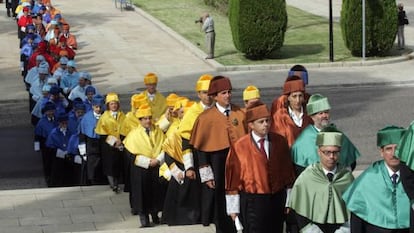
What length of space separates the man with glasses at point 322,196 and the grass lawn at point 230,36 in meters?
22.2

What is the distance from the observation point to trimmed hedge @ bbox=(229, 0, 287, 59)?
32.5 m

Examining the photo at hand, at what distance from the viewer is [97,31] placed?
1604 inches

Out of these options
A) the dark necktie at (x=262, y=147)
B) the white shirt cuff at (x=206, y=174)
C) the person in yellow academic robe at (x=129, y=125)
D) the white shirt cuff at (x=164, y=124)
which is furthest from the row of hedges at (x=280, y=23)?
the dark necktie at (x=262, y=147)

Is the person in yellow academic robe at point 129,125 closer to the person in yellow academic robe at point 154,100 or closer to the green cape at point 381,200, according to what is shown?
the person in yellow academic robe at point 154,100

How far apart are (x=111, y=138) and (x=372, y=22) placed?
16945 millimetres

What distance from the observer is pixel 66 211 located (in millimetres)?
16062

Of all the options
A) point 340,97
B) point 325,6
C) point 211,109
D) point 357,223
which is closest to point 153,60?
point 340,97

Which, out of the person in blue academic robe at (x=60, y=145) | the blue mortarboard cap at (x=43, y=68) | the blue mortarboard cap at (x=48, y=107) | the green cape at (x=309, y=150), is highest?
the green cape at (x=309, y=150)

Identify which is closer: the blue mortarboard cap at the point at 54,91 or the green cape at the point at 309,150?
the green cape at the point at 309,150

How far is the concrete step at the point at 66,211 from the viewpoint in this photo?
1519cm

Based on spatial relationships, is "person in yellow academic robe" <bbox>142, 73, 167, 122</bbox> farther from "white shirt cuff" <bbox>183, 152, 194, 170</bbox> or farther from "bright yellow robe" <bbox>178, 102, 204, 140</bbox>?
"white shirt cuff" <bbox>183, 152, 194, 170</bbox>

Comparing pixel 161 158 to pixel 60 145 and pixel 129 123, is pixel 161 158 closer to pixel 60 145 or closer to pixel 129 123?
pixel 129 123

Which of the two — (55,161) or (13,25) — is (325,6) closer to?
(13,25)

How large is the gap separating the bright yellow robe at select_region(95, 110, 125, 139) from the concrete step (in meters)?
0.89
